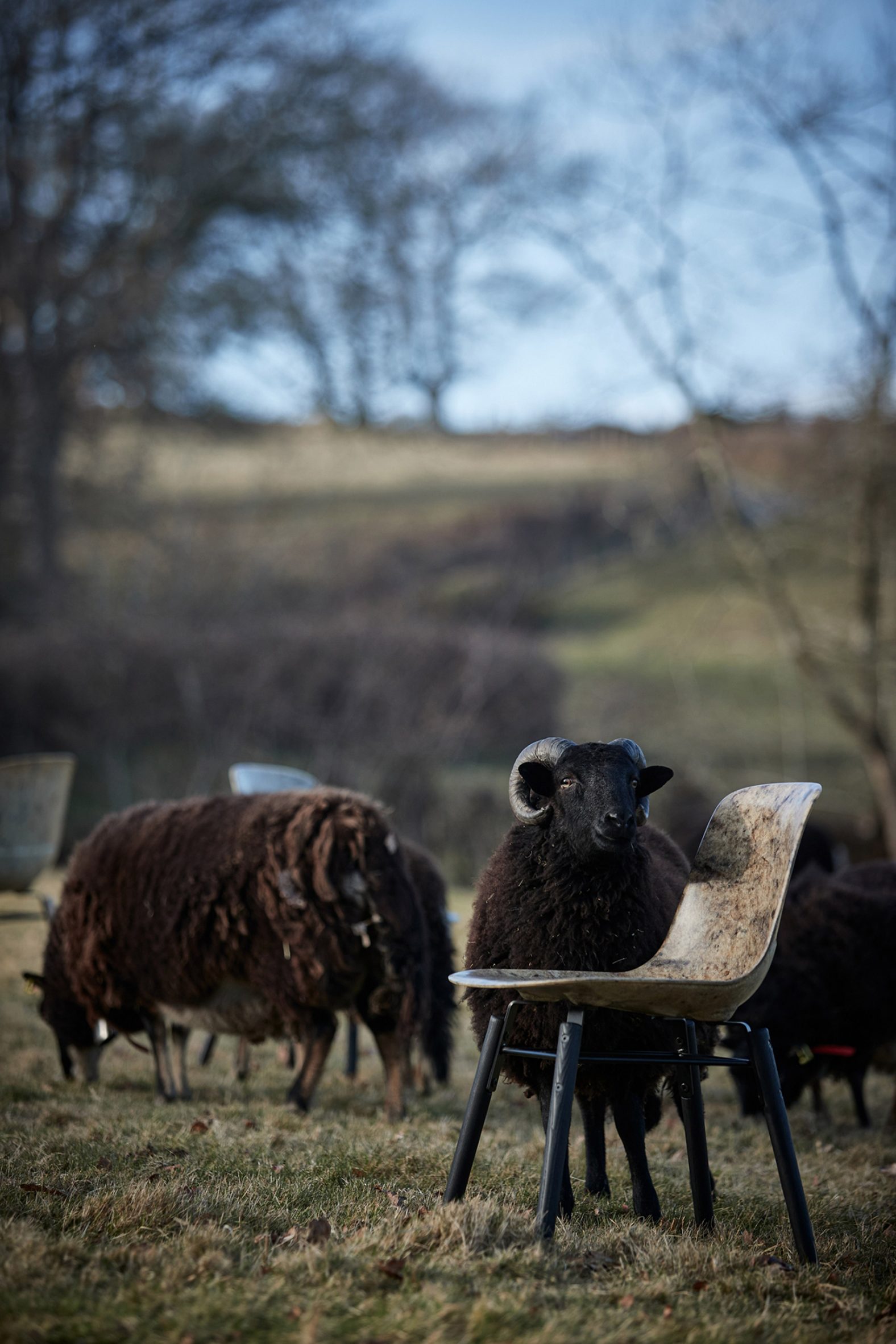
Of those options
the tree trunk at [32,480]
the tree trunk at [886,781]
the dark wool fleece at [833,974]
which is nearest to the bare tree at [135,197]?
the tree trunk at [32,480]

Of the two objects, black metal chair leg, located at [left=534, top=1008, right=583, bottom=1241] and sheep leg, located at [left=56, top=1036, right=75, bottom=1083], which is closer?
black metal chair leg, located at [left=534, top=1008, right=583, bottom=1241]

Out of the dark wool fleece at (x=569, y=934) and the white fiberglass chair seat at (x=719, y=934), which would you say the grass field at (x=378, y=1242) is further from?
the white fiberglass chair seat at (x=719, y=934)

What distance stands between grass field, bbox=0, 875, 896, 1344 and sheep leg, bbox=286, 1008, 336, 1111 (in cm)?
20

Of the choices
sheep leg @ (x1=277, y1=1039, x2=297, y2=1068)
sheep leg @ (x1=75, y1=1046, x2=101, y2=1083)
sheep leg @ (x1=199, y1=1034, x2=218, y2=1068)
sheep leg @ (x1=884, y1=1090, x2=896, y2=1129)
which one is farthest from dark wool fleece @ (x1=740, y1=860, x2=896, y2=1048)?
sheep leg @ (x1=75, y1=1046, x2=101, y2=1083)

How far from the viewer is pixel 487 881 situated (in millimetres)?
4449

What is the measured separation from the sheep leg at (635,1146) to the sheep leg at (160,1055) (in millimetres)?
2930

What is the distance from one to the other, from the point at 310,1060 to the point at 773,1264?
289 centimetres

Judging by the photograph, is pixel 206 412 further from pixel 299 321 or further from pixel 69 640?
pixel 69 640

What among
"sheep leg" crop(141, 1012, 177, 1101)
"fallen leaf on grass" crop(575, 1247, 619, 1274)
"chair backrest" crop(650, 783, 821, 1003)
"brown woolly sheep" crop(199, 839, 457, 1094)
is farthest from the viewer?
"brown woolly sheep" crop(199, 839, 457, 1094)

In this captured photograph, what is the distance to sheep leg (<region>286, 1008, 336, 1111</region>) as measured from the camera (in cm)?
578

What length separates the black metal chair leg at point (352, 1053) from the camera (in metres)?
6.94

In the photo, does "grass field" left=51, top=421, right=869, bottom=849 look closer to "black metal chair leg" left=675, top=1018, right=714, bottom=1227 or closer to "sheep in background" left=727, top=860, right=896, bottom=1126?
"sheep in background" left=727, top=860, right=896, bottom=1126

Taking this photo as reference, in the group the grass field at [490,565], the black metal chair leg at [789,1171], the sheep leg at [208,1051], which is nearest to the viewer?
the black metal chair leg at [789,1171]

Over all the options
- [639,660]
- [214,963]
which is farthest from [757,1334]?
[639,660]
